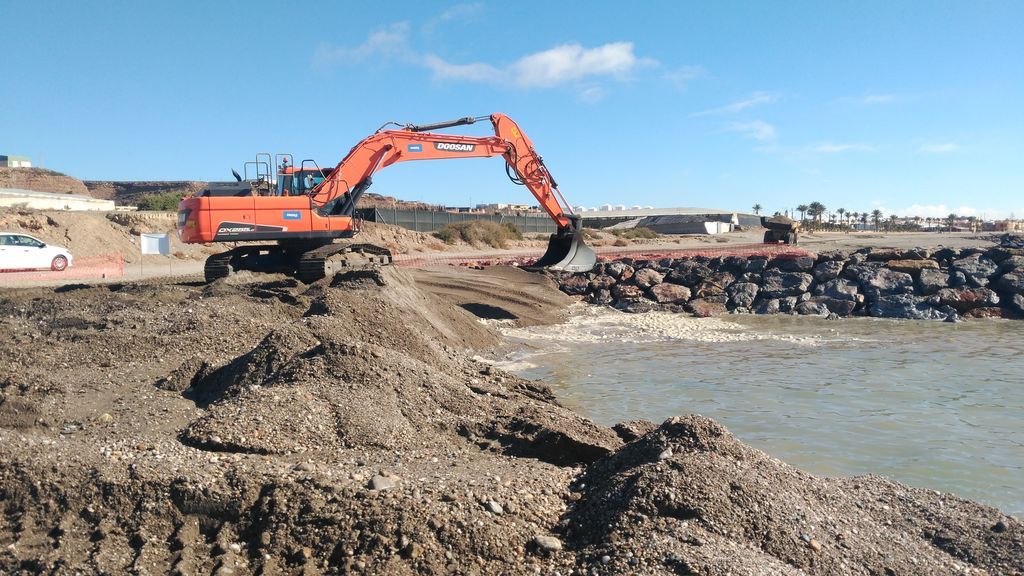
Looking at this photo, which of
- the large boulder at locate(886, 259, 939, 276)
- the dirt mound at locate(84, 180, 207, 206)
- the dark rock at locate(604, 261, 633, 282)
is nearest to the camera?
the large boulder at locate(886, 259, 939, 276)

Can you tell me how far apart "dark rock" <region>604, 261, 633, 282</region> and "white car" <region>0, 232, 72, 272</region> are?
1517cm

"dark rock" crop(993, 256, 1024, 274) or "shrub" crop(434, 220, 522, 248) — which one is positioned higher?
"shrub" crop(434, 220, 522, 248)

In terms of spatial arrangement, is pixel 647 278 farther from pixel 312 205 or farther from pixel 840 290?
pixel 312 205

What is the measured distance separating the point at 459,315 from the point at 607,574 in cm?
963

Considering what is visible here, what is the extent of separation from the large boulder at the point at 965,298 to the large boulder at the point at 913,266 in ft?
3.47

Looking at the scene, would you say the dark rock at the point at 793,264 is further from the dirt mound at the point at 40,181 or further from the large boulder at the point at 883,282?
the dirt mound at the point at 40,181

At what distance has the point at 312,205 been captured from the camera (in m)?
14.3

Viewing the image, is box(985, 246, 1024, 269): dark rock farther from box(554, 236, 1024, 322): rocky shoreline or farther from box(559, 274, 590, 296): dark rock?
box(559, 274, 590, 296): dark rock

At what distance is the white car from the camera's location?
19.8m

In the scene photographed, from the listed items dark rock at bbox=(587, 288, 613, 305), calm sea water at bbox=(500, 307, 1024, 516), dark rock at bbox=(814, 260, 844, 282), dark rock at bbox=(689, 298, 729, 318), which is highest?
dark rock at bbox=(814, 260, 844, 282)

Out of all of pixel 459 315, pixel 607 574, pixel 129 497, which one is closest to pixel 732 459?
pixel 607 574

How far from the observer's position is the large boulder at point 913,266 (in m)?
18.2

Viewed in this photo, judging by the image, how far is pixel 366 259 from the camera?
50.5ft

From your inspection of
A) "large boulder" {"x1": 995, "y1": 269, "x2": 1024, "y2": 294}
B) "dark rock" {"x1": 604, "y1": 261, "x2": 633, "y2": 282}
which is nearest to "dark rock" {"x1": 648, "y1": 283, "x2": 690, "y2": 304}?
"dark rock" {"x1": 604, "y1": 261, "x2": 633, "y2": 282}
